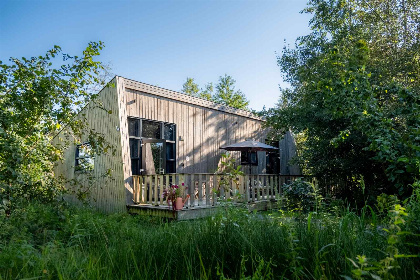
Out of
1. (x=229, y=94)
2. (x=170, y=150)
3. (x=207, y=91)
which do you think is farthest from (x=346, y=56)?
(x=207, y=91)

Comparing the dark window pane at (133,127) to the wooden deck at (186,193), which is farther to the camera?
the dark window pane at (133,127)

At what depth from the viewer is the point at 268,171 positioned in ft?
45.3

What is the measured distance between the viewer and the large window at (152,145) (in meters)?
9.05

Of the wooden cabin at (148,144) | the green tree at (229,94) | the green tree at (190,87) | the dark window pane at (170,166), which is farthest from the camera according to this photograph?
the green tree at (190,87)

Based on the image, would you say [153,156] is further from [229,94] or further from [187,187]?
[229,94]

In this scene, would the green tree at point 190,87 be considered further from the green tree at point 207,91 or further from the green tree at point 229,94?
the green tree at point 229,94

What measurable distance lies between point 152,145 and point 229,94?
63.2ft

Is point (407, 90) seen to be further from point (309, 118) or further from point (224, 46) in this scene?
point (224, 46)

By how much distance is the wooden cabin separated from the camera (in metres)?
8.32

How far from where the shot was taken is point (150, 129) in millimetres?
9477

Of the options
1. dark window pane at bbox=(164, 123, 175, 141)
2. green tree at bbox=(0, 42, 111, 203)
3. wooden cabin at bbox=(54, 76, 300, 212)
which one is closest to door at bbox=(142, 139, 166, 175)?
wooden cabin at bbox=(54, 76, 300, 212)

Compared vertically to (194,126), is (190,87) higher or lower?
higher

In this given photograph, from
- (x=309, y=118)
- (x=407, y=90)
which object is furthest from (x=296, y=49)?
(x=407, y=90)

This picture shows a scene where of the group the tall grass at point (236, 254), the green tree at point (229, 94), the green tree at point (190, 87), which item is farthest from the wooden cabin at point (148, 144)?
the green tree at point (190, 87)
